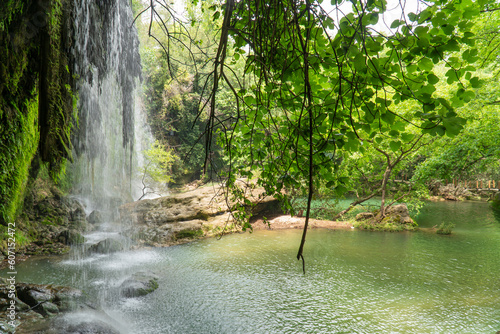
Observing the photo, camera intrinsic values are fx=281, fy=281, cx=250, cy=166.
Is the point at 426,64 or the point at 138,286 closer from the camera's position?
the point at 426,64

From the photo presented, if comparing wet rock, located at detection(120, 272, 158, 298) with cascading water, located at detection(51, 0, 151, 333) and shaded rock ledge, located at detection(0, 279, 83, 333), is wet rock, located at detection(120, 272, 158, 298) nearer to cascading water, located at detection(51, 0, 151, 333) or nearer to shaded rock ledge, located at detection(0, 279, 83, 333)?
cascading water, located at detection(51, 0, 151, 333)

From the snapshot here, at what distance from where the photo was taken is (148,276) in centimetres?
626

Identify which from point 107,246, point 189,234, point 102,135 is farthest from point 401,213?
point 102,135

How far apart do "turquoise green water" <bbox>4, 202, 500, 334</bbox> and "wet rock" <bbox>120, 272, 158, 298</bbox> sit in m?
0.19

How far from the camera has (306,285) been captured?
6.17 metres

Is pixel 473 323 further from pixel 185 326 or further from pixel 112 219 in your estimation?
pixel 112 219

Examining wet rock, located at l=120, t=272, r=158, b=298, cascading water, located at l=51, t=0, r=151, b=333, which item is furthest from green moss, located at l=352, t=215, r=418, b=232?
cascading water, located at l=51, t=0, r=151, b=333

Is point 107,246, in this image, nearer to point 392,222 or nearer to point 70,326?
point 70,326

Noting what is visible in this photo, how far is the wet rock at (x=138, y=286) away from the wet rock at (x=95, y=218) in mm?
5243

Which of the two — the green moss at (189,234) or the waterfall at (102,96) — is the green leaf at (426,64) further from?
the green moss at (189,234)

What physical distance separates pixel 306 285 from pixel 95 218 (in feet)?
26.9

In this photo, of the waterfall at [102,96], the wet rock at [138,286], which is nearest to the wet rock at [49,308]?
the wet rock at [138,286]

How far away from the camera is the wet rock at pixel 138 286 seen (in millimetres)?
5578

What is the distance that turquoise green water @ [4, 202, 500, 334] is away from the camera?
4684 mm
